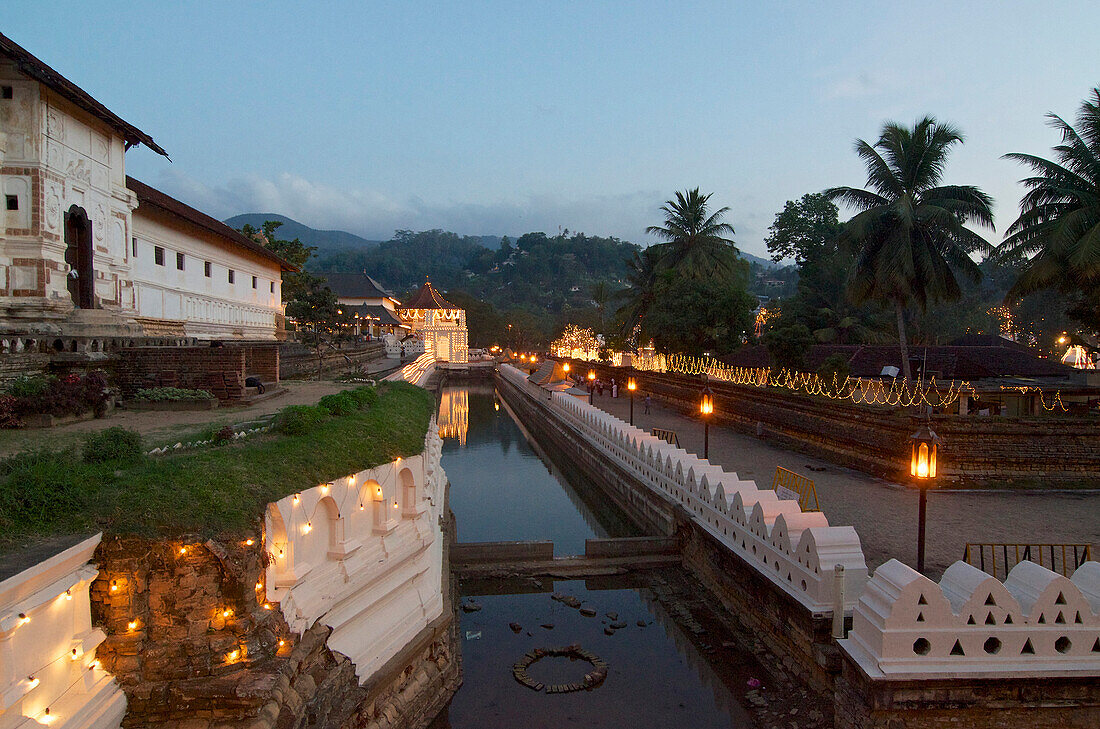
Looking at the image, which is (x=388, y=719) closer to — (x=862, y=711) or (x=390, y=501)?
(x=390, y=501)

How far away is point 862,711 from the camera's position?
19.7 feet

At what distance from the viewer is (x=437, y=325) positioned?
2926 inches

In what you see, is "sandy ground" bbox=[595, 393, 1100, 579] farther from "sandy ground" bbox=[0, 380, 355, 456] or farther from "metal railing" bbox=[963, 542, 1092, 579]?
"sandy ground" bbox=[0, 380, 355, 456]

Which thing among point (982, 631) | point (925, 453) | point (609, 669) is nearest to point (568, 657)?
point (609, 669)

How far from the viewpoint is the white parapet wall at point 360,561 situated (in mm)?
5312

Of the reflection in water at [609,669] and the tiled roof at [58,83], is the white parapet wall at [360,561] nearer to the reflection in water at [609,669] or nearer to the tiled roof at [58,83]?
the reflection in water at [609,669]

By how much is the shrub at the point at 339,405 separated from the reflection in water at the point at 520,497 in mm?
8414

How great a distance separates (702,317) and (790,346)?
331 inches

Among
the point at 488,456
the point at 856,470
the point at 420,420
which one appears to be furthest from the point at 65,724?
the point at 488,456

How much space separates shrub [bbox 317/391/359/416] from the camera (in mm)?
7913

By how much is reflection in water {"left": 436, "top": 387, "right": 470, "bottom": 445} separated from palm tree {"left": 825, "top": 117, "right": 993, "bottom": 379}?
19.7 meters

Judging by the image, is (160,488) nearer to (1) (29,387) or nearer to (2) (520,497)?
(1) (29,387)

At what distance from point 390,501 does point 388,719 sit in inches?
86.8

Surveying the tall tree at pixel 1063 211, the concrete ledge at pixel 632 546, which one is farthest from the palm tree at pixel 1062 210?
the concrete ledge at pixel 632 546
